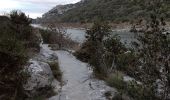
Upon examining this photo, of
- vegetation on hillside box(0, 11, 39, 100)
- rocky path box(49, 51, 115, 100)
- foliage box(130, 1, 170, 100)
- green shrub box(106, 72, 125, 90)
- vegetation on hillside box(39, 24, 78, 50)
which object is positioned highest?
foliage box(130, 1, 170, 100)

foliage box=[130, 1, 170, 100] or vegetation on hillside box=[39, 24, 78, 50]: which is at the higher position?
foliage box=[130, 1, 170, 100]

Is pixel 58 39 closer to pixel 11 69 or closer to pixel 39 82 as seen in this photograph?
pixel 39 82

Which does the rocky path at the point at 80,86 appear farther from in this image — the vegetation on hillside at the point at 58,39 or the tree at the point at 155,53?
the vegetation on hillside at the point at 58,39

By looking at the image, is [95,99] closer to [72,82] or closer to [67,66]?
[72,82]

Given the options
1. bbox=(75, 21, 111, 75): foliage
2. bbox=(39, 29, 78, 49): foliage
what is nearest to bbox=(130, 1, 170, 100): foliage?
bbox=(75, 21, 111, 75): foliage

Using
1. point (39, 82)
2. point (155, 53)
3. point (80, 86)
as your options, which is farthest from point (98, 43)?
point (155, 53)

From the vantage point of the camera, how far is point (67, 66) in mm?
15523

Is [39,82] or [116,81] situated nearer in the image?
[39,82]

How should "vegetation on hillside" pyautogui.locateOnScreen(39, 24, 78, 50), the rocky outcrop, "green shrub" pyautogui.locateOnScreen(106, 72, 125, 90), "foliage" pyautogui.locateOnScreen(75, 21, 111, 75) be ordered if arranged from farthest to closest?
1. "vegetation on hillside" pyautogui.locateOnScreen(39, 24, 78, 50)
2. "foliage" pyautogui.locateOnScreen(75, 21, 111, 75)
3. "green shrub" pyautogui.locateOnScreen(106, 72, 125, 90)
4. the rocky outcrop

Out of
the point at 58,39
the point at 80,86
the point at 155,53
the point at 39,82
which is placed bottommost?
the point at 58,39

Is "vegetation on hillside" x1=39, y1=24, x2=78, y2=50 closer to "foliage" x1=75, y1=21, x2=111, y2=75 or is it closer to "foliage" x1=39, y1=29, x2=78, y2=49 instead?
"foliage" x1=39, y1=29, x2=78, y2=49

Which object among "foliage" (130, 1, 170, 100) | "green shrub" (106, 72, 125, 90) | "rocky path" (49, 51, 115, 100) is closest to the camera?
"foliage" (130, 1, 170, 100)

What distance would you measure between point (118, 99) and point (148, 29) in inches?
99.5

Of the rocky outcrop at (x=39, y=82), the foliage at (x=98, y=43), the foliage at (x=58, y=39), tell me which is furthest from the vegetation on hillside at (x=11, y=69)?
the foliage at (x=58, y=39)
